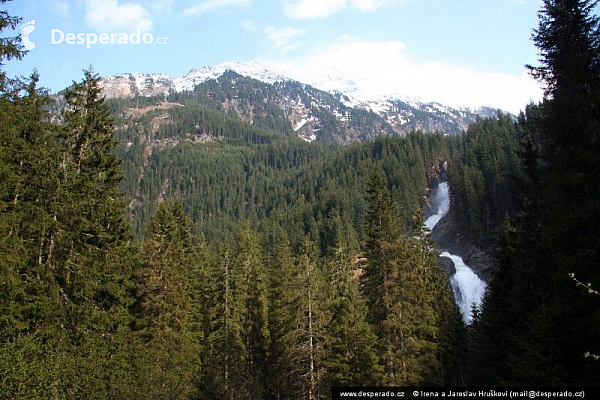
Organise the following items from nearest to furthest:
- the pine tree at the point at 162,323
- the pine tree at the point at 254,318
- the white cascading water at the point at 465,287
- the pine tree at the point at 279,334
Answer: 1. the pine tree at the point at 162,323
2. the pine tree at the point at 279,334
3. the pine tree at the point at 254,318
4. the white cascading water at the point at 465,287

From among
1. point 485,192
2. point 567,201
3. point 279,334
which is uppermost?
point 485,192

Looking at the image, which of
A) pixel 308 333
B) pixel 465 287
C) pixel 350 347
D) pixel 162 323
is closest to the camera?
pixel 162 323

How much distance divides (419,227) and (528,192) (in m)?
18.0

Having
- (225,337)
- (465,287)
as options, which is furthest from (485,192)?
(225,337)

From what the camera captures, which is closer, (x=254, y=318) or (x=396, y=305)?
(x=396, y=305)

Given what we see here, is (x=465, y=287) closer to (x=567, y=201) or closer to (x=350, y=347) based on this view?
(x=350, y=347)

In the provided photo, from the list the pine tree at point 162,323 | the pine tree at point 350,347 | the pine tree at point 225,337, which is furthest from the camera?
the pine tree at point 225,337

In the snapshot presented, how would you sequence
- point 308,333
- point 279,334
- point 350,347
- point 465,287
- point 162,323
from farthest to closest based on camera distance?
1. point 465,287
2. point 279,334
3. point 350,347
4. point 308,333
5. point 162,323

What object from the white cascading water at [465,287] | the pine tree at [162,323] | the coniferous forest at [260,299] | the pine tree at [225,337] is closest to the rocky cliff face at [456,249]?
the white cascading water at [465,287]

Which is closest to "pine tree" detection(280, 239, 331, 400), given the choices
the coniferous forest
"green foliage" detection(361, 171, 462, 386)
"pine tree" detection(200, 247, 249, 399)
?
the coniferous forest

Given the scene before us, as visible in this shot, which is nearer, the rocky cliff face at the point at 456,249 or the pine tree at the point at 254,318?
the pine tree at the point at 254,318

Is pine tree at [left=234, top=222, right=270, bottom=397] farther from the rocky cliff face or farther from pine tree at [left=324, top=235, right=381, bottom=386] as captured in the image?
the rocky cliff face

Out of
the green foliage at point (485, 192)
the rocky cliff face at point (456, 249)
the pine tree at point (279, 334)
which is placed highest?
the green foliage at point (485, 192)

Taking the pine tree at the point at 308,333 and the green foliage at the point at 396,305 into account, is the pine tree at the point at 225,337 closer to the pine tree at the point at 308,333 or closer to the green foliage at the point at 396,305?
the pine tree at the point at 308,333
